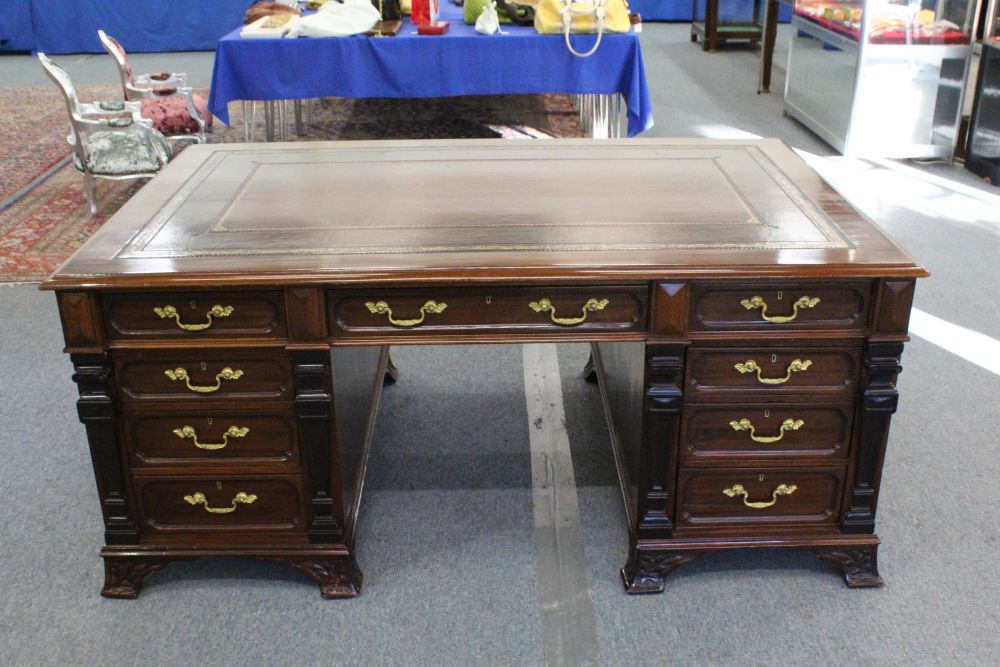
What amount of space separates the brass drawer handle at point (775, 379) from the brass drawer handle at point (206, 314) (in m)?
1.08

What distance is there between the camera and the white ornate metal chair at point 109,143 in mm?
4711

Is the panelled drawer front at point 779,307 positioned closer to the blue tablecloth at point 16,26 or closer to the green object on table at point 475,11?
the green object on table at point 475,11

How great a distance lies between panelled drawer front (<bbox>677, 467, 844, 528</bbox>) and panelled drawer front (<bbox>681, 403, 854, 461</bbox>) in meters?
0.04

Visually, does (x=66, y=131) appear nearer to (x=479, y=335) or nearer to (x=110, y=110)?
(x=110, y=110)

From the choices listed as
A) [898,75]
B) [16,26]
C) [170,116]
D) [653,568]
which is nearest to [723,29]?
[898,75]

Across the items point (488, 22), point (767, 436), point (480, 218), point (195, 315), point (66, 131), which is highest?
point (488, 22)

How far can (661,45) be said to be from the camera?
9336 millimetres

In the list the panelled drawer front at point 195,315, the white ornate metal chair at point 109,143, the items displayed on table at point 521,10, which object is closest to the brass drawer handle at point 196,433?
the panelled drawer front at point 195,315

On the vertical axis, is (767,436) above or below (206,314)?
below

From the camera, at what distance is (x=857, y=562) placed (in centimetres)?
227

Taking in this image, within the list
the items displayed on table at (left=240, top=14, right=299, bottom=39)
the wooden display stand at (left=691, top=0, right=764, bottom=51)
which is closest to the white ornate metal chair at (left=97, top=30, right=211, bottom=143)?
the items displayed on table at (left=240, top=14, right=299, bottom=39)

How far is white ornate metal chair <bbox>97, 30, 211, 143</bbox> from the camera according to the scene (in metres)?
5.23

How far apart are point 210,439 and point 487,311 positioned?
2.28ft

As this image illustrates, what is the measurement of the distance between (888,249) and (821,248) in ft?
0.46
